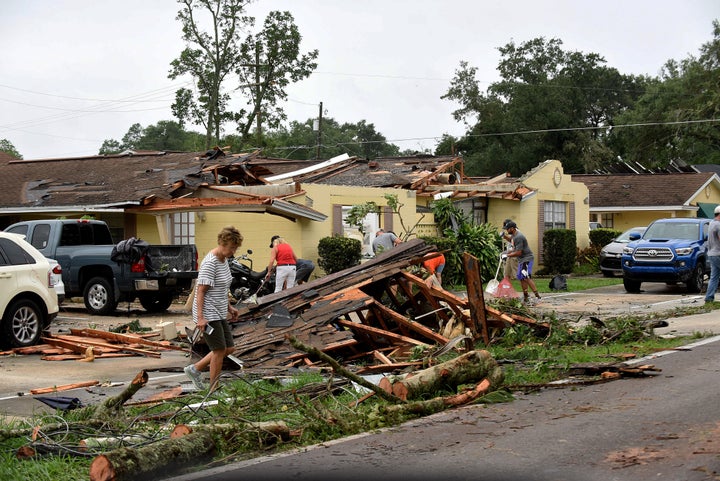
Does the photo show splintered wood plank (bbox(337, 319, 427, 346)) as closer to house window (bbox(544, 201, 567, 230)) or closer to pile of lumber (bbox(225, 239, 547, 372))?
pile of lumber (bbox(225, 239, 547, 372))

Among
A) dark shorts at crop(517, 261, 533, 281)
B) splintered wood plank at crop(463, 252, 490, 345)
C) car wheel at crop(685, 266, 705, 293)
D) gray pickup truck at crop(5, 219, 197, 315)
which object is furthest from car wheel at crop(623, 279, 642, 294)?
splintered wood plank at crop(463, 252, 490, 345)

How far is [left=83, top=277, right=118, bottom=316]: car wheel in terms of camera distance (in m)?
20.0

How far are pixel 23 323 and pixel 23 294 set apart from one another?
17.5 inches

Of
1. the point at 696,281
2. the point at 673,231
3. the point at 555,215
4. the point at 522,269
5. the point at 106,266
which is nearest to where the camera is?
the point at 106,266

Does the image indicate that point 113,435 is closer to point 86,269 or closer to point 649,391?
point 649,391

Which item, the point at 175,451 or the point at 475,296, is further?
the point at 475,296

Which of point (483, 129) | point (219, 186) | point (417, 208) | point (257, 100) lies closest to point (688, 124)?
point (483, 129)

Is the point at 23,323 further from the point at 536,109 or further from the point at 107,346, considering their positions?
the point at 536,109

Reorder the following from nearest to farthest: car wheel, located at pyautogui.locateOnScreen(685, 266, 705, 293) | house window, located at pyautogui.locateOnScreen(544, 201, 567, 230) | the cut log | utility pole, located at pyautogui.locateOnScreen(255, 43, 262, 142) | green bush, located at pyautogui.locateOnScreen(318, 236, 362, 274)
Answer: the cut log, car wheel, located at pyautogui.locateOnScreen(685, 266, 705, 293), green bush, located at pyautogui.locateOnScreen(318, 236, 362, 274), house window, located at pyautogui.locateOnScreen(544, 201, 567, 230), utility pole, located at pyautogui.locateOnScreen(255, 43, 262, 142)

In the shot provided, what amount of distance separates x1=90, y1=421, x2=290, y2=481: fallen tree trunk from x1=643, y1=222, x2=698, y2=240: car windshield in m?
18.9

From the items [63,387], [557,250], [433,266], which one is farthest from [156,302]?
[557,250]

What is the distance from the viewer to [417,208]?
29641 millimetres

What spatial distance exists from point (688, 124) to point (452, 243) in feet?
126

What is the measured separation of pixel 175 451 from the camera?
660 cm
